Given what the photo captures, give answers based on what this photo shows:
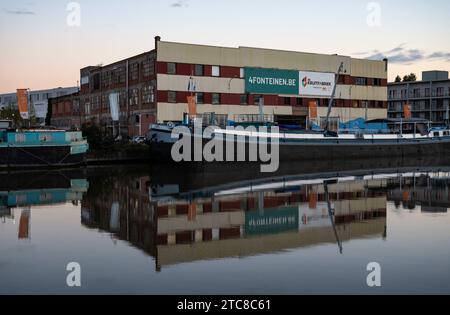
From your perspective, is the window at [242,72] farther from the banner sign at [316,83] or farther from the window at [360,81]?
the window at [360,81]

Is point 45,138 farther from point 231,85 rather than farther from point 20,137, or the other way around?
point 231,85

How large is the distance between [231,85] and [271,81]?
5.74 meters

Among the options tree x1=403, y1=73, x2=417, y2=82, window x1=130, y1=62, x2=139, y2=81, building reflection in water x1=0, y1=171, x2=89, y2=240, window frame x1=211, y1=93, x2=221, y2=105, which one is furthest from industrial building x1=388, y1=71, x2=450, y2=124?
building reflection in water x1=0, y1=171, x2=89, y2=240

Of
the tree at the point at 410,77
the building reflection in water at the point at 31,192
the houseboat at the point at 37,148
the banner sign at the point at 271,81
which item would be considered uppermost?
the tree at the point at 410,77

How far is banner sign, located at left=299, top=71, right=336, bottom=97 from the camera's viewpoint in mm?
72188

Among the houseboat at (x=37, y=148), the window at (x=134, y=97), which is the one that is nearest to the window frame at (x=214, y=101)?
the window at (x=134, y=97)

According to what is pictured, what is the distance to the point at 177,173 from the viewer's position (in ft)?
143

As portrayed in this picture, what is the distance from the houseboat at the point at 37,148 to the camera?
47.6 meters

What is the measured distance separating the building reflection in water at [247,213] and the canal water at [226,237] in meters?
0.05

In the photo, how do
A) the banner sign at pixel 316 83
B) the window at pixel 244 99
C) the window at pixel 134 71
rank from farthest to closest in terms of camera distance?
the banner sign at pixel 316 83 → the window at pixel 244 99 → the window at pixel 134 71

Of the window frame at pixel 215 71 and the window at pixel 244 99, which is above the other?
the window frame at pixel 215 71

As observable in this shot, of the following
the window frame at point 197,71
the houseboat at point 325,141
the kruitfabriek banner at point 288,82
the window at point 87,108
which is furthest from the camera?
the window at point 87,108
